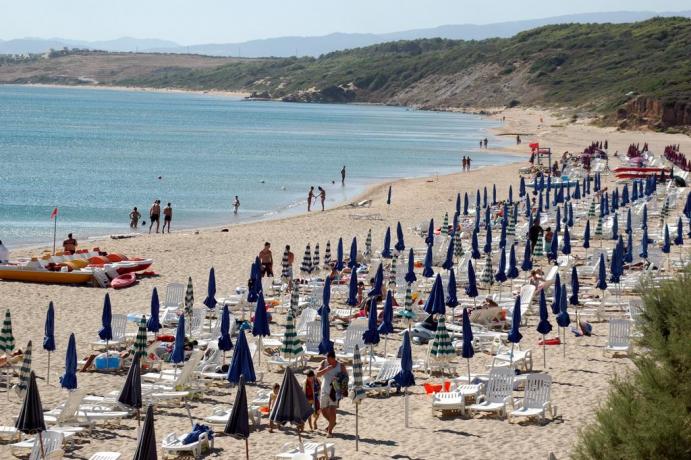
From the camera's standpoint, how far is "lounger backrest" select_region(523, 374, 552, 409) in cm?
1408

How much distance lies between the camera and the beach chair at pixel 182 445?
12.7 meters

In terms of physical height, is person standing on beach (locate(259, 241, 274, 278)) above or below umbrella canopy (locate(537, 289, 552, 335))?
below

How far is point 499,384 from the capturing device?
14562mm

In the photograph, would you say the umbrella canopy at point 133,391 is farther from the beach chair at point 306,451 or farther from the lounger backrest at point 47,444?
the beach chair at point 306,451

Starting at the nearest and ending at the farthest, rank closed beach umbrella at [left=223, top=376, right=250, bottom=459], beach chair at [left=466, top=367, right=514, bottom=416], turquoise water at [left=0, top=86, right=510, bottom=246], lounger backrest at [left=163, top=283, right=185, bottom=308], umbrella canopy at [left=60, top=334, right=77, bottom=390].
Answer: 1. closed beach umbrella at [left=223, top=376, right=250, bottom=459]
2. umbrella canopy at [left=60, top=334, right=77, bottom=390]
3. beach chair at [left=466, top=367, right=514, bottom=416]
4. lounger backrest at [left=163, top=283, right=185, bottom=308]
5. turquoise water at [left=0, top=86, right=510, bottom=246]

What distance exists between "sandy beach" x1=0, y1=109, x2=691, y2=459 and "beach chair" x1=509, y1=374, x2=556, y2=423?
204 millimetres

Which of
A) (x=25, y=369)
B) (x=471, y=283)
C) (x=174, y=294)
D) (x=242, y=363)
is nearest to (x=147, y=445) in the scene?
(x=242, y=363)

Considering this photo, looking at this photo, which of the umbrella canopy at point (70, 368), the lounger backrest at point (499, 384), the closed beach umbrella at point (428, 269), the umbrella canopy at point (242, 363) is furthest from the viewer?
the closed beach umbrella at point (428, 269)

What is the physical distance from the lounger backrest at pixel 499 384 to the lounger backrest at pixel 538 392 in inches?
13.2

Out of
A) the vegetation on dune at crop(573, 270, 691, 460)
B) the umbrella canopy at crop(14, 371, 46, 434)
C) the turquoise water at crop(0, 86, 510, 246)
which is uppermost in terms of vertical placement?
the vegetation on dune at crop(573, 270, 691, 460)

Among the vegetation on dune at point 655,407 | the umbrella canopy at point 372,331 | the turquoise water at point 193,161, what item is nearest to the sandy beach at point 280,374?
the umbrella canopy at point 372,331

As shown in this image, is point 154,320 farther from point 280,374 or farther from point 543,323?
point 543,323

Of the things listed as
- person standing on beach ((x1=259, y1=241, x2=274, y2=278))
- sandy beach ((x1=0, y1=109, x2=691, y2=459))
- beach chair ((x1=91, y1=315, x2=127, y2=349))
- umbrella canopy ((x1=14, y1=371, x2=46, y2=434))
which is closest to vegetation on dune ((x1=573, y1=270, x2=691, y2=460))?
sandy beach ((x1=0, y1=109, x2=691, y2=459))

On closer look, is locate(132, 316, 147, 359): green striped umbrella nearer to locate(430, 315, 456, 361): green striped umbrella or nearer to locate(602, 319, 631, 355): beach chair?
locate(430, 315, 456, 361): green striped umbrella
